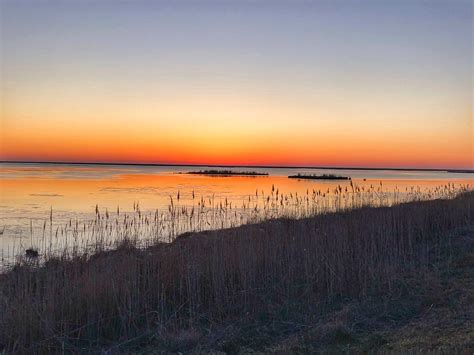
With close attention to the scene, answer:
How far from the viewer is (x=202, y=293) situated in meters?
8.20

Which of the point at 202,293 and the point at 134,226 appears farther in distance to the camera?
the point at 134,226

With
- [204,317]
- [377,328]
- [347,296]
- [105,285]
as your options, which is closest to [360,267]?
[347,296]

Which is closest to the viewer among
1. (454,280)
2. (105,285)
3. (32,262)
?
(105,285)

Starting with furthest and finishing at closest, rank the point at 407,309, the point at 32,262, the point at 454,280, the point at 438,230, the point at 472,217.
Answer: the point at 472,217, the point at 438,230, the point at 32,262, the point at 454,280, the point at 407,309

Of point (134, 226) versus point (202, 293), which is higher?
point (134, 226)

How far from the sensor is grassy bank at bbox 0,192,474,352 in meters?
6.62

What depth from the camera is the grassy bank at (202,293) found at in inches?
261

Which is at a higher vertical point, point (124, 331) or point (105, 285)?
point (105, 285)

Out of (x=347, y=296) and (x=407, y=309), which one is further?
(x=347, y=296)

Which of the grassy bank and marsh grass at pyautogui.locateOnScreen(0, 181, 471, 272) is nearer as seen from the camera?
the grassy bank

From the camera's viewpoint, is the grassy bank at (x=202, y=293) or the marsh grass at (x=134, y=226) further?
the marsh grass at (x=134, y=226)

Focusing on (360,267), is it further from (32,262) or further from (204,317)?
(32,262)

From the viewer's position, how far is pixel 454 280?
8.31 m

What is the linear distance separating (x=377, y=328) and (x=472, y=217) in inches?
414
